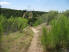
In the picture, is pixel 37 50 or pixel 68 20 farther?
pixel 68 20

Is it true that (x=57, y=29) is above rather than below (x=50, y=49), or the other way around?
above

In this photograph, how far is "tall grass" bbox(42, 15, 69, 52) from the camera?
365 inches

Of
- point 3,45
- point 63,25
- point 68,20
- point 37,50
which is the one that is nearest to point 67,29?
point 63,25

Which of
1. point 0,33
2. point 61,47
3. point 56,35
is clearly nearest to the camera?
point 0,33

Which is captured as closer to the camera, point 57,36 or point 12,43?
point 57,36

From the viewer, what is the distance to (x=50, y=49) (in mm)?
9648

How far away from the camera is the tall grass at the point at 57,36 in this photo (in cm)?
927

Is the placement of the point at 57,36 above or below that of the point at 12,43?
above

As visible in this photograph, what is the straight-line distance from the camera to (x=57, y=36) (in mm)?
9250

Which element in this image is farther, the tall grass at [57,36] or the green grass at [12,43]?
the tall grass at [57,36]

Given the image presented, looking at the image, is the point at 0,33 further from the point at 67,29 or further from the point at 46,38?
the point at 67,29

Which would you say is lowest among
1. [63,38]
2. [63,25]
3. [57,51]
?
[57,51]

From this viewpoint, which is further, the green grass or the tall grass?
the tall grass

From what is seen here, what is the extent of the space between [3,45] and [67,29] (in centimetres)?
431
